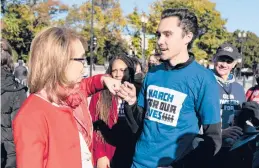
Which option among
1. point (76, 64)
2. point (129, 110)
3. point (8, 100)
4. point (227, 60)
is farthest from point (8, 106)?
point (227, 60)

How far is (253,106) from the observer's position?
133 inches

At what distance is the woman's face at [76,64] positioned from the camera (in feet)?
7.05

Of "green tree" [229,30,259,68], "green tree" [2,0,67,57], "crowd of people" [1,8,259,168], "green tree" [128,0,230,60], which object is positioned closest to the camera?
"crowd of people" [1,8,259,168]

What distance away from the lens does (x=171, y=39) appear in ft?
9.36

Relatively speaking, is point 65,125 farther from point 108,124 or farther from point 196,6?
point 196,6

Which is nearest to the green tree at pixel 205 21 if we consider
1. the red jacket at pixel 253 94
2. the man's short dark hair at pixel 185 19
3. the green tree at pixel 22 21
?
the green tree at pixel 22 21

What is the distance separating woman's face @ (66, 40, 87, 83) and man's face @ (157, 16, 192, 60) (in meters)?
0.80

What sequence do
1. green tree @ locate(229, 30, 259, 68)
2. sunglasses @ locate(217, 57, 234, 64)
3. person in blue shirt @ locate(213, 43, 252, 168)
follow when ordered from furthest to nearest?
green tree @ locate(229, 30, 259, 68), sunglasses @ locate(217, 57, 234, 64), person in blue shirt @ locate(213, 43, 252, 168)

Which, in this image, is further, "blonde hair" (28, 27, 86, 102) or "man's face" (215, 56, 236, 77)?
"man's face" (215, 56, 236, 77)

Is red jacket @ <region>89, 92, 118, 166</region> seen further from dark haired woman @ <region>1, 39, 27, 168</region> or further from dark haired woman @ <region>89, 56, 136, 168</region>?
dark haired woman @ <region>1, 39, 27, 168</region>

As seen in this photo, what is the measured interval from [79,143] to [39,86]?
0.37 metres

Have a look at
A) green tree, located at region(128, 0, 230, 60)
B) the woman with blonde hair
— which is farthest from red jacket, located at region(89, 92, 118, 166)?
green tree, located at region(128, 0, 230, 60)

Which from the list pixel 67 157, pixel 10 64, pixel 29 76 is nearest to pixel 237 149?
pixel 67 157

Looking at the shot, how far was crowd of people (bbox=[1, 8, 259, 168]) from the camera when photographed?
6.61 ft
